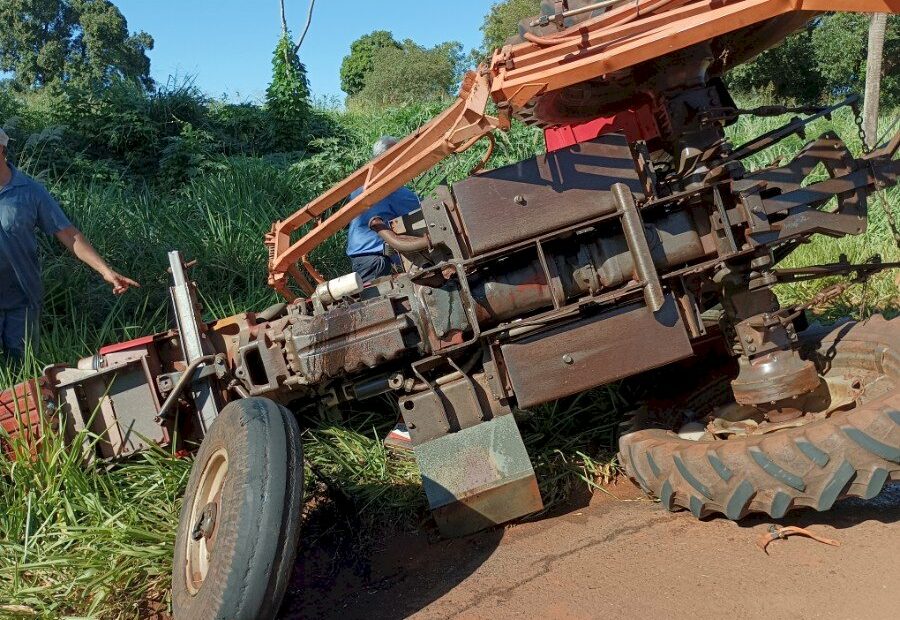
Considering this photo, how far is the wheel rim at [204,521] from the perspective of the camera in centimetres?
299

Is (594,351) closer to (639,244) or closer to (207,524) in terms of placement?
(639,244)

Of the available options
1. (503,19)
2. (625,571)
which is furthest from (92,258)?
(503,19)

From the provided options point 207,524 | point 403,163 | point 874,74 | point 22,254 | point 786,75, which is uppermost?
point 786,75

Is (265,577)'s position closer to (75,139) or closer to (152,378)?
(152,378)

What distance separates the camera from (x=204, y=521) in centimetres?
306

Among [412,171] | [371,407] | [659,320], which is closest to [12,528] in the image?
[371,407]

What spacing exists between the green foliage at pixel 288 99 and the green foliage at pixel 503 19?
23.9 meters

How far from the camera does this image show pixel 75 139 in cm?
895

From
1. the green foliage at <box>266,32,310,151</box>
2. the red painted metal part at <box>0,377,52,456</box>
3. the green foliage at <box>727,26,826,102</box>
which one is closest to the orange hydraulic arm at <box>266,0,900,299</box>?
the red painted metal part at <box>0,377,52,456</box>

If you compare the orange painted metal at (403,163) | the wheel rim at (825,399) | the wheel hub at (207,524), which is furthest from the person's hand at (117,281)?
the wheel rim at (825,399)

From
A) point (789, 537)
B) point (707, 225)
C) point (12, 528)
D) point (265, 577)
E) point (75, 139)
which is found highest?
point (75, 139)

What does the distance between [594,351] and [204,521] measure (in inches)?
71.4

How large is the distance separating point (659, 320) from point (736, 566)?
3.47 ft

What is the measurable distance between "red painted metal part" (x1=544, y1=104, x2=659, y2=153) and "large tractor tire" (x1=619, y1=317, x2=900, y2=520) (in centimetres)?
142
